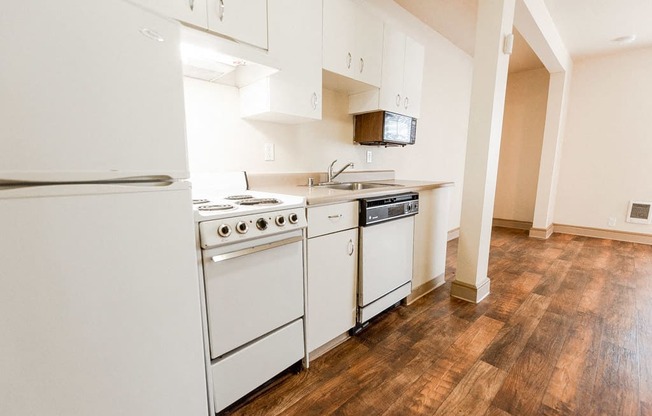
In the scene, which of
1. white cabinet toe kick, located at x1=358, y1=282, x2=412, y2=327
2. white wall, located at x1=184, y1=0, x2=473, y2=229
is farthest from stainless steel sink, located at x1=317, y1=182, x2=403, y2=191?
white cabinet toe kick, located at x1=358, y1=282, x2=412, y2=327

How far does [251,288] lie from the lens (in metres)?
1.21

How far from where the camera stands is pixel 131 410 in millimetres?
849

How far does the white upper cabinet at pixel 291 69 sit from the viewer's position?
4.91 feet

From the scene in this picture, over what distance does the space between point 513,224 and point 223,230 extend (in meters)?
5.32

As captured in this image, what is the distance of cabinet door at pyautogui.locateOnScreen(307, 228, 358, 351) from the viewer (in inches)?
58.6

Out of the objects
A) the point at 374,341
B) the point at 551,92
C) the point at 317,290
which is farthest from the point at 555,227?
the point at 317,290

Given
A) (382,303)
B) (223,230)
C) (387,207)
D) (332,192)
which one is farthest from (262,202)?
(382,303)

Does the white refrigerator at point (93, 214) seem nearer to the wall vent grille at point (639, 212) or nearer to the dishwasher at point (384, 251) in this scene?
the dishwasher at point (384, 251)

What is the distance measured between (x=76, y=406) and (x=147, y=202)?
570mm

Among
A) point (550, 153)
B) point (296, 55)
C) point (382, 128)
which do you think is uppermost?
point (296, 55)

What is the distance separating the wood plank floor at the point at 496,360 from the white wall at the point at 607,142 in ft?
6.87

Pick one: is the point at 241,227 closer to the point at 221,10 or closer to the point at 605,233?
the point at 221,10

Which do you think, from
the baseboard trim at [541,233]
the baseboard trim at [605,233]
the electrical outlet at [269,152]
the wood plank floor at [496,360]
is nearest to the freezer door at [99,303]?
the wood plank floor at [496,360]

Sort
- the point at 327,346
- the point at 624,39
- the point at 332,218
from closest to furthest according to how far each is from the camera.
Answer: the point at 332,218
the point at 327,346
the point at 624,39
